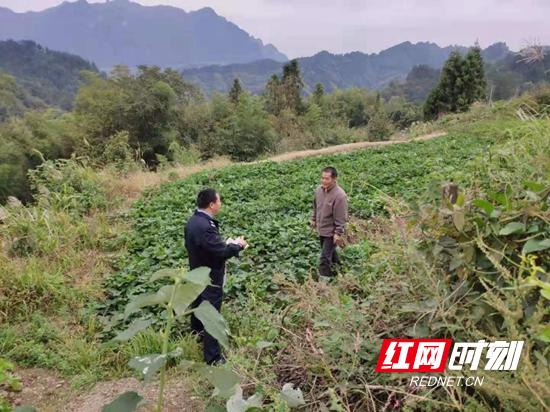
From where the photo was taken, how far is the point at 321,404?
7.27 feet

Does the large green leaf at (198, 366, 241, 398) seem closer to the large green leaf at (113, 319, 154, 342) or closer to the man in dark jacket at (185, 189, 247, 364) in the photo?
the large green leaf at (113, 319, 154, 342)

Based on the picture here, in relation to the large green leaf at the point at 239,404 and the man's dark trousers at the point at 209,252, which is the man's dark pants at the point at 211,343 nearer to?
the man's dark trousers at the point at 209,252

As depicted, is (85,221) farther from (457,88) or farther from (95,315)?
(457,88)

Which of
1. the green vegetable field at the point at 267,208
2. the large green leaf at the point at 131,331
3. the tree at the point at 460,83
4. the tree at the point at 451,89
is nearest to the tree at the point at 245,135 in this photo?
the tree at the point at 451,89

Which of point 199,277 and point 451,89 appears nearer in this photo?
point 199,277

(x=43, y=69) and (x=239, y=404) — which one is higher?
(x=43, y=69)

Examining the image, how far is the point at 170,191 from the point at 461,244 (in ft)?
28.4

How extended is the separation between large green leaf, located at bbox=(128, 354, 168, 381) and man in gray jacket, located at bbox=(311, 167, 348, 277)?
3.88m

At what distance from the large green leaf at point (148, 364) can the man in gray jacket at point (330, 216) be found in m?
3.88

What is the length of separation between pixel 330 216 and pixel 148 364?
4.04 metres

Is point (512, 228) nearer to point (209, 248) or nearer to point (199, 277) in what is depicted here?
point (199, 277)

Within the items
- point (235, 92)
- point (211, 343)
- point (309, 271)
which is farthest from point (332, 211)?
point (235, 92)

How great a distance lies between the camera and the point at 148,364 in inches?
50.9

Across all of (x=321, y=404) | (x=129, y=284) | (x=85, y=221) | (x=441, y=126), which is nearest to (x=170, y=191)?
(x=85, y=221)
